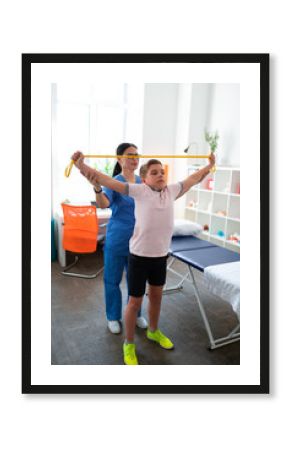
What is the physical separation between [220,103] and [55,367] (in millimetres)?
3864

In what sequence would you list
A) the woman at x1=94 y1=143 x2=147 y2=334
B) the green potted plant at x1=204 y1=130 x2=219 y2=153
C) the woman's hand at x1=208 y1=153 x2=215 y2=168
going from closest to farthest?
1. the woman's hand at x1=208 y1=153 x2=215 y2=168
2. the woman at x1=94 y1=143 x2=147 y2=334
3. the green potted plant at x1=204 y1=130 x2=219 y2=153

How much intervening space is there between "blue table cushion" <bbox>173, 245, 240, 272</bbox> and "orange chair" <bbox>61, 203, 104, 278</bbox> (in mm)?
1259

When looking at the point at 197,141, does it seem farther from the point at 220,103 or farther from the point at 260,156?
the point at 260,156

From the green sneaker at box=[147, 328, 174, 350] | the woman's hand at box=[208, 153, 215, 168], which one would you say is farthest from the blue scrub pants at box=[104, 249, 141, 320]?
the woman's hand at box=[208, 153, 215, 168]

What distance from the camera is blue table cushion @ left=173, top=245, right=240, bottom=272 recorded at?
214cm

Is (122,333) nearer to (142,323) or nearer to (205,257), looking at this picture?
(142,323)

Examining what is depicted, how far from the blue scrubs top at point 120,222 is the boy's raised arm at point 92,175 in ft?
1.48

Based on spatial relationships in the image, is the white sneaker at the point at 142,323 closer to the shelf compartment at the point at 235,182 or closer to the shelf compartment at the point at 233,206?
the shelf compartment at the point at 233,206

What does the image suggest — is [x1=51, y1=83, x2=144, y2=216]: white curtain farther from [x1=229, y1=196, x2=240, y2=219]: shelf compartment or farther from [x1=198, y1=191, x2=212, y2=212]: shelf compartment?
[x1=229, y1=196, x2=240, y2=219]: shelf compartment

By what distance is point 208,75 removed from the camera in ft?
4.05

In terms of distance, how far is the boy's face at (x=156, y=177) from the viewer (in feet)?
5.13

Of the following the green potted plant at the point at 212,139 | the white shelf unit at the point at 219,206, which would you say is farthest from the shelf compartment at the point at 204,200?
the green potted plant at the point at 212,139

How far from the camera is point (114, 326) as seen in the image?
228 centimetres
